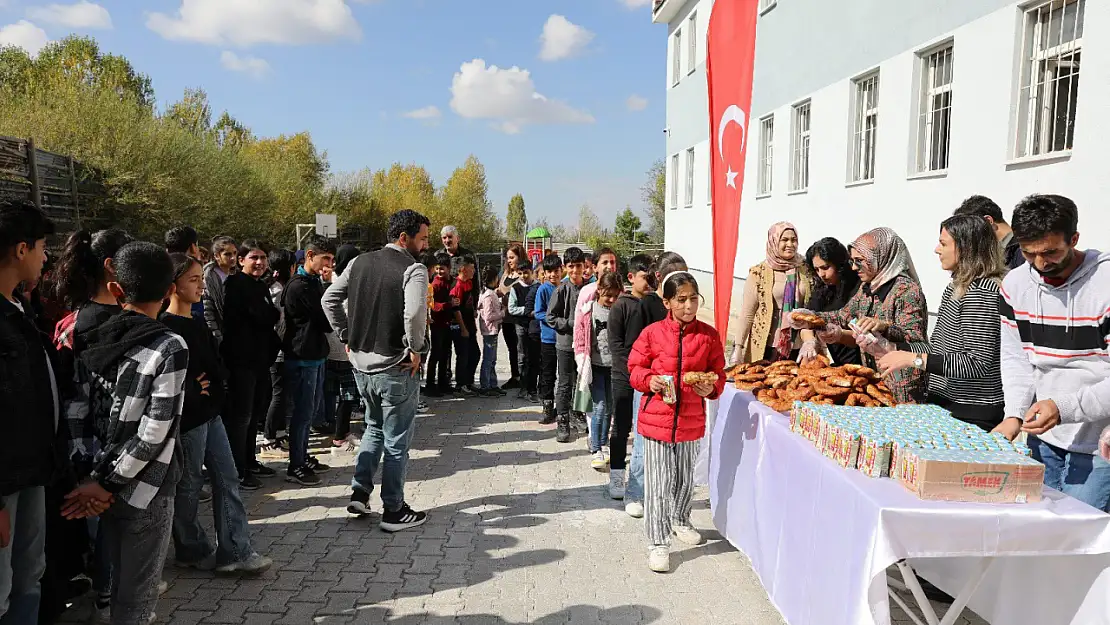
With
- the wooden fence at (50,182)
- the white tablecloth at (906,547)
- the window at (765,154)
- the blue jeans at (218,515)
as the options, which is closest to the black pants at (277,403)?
the blue jeans at (218,515)

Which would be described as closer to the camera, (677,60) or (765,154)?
(765,154)

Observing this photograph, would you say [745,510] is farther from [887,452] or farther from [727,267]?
[727,267]

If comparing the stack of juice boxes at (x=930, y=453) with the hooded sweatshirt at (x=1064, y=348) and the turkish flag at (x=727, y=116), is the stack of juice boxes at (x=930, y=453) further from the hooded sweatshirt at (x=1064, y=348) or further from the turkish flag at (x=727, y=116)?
the turkish flag at (x=727, y=116)

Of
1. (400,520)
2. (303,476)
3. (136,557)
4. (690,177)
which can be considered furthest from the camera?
(690,177)

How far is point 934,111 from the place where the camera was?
10227mm

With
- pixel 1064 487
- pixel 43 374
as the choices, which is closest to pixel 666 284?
pixel 1064 487

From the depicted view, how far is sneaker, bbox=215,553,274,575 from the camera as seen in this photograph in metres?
4.10

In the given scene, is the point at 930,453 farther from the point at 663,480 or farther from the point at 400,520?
the point at 400,520

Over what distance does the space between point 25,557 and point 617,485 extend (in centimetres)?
387

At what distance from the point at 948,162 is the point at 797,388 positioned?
7.23m

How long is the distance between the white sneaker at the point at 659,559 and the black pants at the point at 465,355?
586 centimetres

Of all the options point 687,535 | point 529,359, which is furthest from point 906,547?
point 529,359

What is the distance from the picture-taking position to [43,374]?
267cm

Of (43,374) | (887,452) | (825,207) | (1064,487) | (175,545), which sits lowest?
(175,545)
